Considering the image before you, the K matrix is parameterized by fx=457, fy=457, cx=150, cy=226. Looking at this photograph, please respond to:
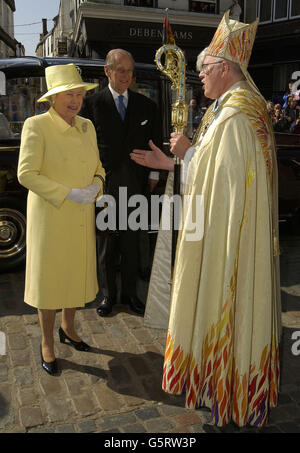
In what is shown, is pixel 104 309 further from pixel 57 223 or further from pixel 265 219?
pixel 265 219

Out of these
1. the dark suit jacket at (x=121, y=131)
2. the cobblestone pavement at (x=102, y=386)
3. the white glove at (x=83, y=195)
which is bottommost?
the cobblestone pavement at (x=102, y=386)

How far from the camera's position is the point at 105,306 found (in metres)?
4.14

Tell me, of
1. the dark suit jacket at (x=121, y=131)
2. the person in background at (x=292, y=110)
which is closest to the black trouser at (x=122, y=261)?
the dark suit jacket at (x=121, y=131)

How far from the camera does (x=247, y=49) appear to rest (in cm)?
232

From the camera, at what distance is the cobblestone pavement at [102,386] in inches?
102

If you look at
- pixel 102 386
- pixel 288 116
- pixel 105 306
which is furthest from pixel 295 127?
pixel 102 386

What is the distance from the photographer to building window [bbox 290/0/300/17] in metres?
17.4

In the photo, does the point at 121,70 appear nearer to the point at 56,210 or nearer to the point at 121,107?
the point at 121,107

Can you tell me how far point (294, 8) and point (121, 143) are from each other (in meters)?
16.6

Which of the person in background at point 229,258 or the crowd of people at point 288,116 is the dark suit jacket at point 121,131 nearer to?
the person in background at point 229,258

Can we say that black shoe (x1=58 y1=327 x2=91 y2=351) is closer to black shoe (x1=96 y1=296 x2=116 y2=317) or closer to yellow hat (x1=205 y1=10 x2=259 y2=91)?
A: black shoe (x1=96 y1=296 x2=116 y2=317)

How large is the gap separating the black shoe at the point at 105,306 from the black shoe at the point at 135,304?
143 millimetres
